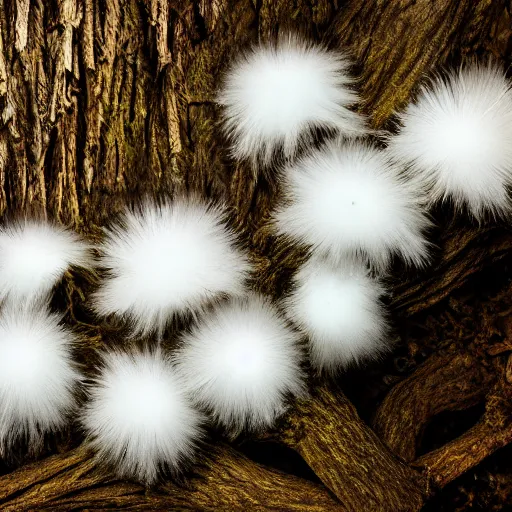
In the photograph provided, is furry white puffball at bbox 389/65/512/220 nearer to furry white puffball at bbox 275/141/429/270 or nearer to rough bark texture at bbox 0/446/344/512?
furry white puffball at bbox 275/141/429/270

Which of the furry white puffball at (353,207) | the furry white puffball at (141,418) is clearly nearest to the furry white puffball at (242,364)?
the furry white puffball at (141,418)

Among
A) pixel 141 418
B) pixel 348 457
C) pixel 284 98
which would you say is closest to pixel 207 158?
pixel 284 98

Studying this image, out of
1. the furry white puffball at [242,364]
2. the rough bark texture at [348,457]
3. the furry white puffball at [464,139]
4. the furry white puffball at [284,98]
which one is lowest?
the rough bark texture at [348,457]

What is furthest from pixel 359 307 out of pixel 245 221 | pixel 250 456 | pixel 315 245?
pixel 250 456

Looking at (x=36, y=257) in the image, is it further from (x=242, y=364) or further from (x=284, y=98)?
(x=284, y=98)

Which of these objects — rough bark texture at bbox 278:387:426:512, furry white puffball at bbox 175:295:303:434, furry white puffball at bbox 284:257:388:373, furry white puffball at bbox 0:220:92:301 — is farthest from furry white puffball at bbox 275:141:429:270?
furry white puffball at bbox 0:220:92:301

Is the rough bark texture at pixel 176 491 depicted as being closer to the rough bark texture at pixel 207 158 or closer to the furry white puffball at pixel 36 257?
the rough bark texture at pixel 207 158

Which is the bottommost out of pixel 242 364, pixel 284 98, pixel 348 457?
pixel 348 457
